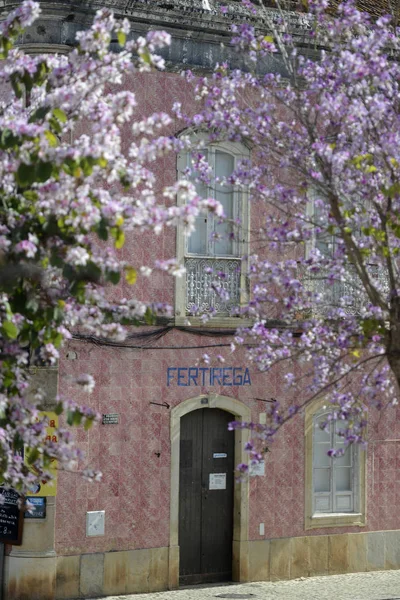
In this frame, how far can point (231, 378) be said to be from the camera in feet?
58.9

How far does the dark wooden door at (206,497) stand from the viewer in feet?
58.0

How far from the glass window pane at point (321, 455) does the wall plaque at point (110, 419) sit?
3.49 metres

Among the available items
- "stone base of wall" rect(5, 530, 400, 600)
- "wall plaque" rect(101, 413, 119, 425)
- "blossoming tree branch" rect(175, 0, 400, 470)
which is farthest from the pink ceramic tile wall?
"blossoming tree branch" rect(175, 0, 400, 470)

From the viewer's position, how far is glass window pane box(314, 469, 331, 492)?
18859 millimetres

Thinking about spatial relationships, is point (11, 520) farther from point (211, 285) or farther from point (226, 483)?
point (211, 285)

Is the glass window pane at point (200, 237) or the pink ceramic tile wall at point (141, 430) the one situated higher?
the glass window pane at point (200, 237)

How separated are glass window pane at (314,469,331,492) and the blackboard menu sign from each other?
484cm

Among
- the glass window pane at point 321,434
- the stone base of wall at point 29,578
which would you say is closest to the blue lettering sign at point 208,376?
the glass window pane at point 321,434

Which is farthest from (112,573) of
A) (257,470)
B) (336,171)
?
(336,171)

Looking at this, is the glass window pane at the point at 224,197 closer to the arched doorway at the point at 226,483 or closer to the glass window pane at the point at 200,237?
the glass window pane at the point at 200,237

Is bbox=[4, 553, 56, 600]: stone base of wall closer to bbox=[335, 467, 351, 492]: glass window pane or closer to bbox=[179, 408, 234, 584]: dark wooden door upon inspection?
bbox=[179, 408, 234, 584]: dark wooden door

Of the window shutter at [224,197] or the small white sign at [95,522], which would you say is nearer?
the small white sign at [95,522]

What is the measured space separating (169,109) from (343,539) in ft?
22.3

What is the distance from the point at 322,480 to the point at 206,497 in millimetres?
2034
